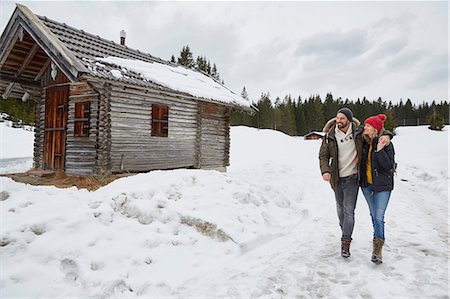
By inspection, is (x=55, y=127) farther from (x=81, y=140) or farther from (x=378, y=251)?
(x=378, y=251)

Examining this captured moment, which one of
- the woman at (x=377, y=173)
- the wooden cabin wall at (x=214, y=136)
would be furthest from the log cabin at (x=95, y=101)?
the woman at (x=377, y=173)

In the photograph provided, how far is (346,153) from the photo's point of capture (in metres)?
4.23

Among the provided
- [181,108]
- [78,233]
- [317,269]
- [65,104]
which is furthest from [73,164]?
[317,269]

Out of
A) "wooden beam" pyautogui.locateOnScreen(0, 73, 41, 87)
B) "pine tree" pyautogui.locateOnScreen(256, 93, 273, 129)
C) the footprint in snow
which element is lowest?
the footprint in snow

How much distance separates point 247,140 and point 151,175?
2812 centimetres

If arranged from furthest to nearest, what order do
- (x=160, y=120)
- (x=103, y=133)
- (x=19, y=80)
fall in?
(x=160, y=120) → (x=19, y=80) → (x=103, y=133)

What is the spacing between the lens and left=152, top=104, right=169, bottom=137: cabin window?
11203 mm

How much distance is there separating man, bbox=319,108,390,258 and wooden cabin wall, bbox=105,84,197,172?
23.9 feet

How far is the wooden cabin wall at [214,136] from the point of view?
13336 millimetres

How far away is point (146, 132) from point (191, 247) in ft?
23.4

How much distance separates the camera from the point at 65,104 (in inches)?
409

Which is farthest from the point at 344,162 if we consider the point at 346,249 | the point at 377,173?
the point at 346,249

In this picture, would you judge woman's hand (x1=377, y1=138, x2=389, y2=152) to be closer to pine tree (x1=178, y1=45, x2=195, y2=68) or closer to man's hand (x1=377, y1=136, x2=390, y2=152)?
man's hand (x1=377, y1=136, x2=390, y2=152)

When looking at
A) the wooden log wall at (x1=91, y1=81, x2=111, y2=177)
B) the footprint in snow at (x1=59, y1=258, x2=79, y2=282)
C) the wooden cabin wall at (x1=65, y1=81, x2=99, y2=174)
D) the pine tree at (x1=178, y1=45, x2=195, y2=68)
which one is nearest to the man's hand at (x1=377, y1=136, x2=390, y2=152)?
the footprint in snow at (x1=59, y1=258, x2=79, y2=282)
